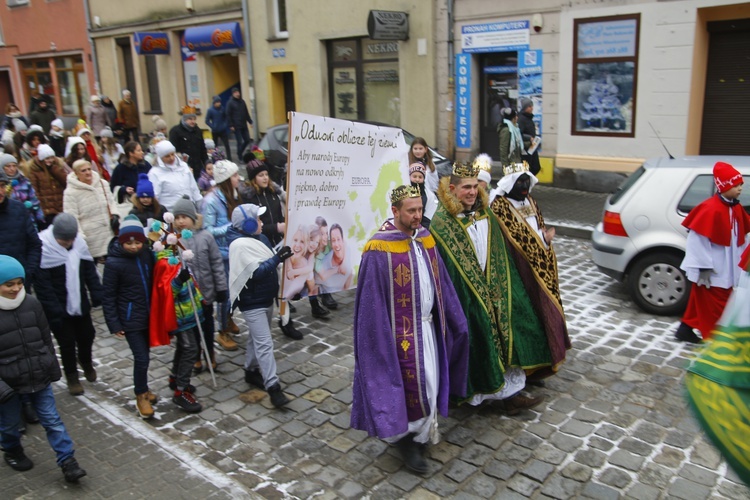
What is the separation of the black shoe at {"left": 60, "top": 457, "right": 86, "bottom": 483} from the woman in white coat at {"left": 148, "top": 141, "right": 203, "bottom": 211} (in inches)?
174

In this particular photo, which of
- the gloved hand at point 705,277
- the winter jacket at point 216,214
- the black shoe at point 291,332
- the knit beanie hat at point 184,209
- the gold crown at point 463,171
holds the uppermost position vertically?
the gold crown at point 463,171

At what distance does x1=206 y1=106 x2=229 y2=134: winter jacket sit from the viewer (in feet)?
59.4

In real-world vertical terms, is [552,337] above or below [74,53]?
below

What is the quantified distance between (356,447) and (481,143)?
12.4m

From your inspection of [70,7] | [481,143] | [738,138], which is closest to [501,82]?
[481,143]

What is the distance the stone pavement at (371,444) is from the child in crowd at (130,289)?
0.71 meters

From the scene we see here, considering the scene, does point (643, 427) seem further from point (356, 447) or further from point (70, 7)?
point (70, 7)

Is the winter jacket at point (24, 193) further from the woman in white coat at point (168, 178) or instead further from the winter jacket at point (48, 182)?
the woman in white coat at point (168, 178)

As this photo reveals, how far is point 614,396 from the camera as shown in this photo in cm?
554

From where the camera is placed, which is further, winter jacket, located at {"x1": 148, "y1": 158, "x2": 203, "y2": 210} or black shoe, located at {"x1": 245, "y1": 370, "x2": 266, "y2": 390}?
winter jacket, located at {"x1": 148, "y1": 158, "x2": 203, "y2": 210}

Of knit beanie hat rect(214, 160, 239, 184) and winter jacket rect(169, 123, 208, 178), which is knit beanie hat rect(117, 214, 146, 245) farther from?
winter jacket rect(169, 123, 208, 178)

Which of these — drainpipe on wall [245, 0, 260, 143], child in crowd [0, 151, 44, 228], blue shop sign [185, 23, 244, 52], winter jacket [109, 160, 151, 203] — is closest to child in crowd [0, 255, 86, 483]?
child in crowd [0, 151, 44, 228]

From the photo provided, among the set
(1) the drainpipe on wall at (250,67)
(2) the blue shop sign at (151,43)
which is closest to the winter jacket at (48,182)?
(1) the drainpipe on wall at (250,67)

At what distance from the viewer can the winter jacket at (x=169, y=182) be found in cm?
853
